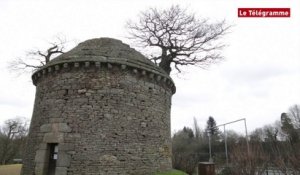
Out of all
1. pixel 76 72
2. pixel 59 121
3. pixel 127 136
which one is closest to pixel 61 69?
pixel 76 72

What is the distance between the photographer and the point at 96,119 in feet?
29.0

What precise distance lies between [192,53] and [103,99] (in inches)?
402

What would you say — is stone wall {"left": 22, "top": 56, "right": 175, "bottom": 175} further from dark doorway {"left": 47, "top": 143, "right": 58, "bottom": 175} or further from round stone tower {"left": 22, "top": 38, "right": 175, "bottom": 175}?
dark doorway {"left": 47, "top": 143, "right": 58, "bottom": 175}

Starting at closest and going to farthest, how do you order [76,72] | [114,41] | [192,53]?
[76,72]
[114,41]
[192,53]

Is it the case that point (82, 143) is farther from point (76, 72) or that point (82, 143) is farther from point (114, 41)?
point (114, 41)

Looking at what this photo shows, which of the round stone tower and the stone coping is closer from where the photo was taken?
the round stone tower

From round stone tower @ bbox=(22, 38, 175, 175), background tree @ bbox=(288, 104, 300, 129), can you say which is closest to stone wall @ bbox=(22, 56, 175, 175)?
round stone tower @ bbox=(22, 38, 175, 175)

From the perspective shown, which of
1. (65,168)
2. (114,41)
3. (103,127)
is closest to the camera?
(65,168)

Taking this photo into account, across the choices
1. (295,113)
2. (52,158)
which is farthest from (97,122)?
(295,113)

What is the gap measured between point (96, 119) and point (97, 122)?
0.12 m

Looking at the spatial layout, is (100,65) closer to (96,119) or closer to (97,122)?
(96,119)

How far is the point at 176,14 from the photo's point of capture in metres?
18.3

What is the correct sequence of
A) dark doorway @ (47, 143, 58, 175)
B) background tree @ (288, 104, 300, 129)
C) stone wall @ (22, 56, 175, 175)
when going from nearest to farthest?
stone wall @ (22, 56, 175, 175)
dark doorway @ (47, 143, 58, 175)
background tree @ (288, 104, 300, 129)

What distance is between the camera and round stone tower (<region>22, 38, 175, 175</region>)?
8547 millimetres
